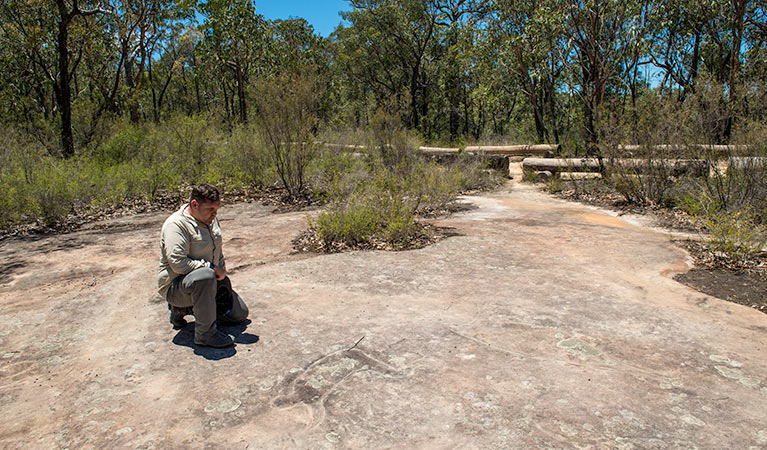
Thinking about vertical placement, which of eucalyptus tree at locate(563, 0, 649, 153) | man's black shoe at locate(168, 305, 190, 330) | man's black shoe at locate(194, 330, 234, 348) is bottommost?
man's black shoe at locate(194, 330, 234, 348)

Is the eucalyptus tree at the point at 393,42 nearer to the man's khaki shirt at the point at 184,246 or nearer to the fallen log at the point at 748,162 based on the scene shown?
the fallen log at the point at 748,162

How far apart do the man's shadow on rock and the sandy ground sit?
25 millimetres

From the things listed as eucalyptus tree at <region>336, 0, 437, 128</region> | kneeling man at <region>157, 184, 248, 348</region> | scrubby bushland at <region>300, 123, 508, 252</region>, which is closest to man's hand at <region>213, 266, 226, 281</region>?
kneeling man at <region>157, 184, 248, 348</region>

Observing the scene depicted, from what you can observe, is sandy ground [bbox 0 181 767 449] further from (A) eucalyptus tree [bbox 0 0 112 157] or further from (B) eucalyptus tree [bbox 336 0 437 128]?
(B) eucalyptus tree [bbox 336 0 437 128]

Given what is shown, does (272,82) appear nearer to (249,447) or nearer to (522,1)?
(249,447)

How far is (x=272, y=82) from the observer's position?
1027 cm

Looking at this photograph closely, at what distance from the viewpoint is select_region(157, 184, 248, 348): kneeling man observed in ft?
11.0

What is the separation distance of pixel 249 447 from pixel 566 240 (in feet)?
18.7

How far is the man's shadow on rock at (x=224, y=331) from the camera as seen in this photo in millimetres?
3354

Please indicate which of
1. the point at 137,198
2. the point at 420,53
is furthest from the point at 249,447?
the point at 420,53

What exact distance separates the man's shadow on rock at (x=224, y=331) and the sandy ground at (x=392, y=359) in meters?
0.02

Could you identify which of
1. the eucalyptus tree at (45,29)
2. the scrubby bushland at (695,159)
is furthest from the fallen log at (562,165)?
the eucalyptus tree at (45,29)

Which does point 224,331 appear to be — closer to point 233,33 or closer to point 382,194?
point 382,194

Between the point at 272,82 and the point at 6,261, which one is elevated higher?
the point at 272,82
